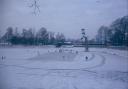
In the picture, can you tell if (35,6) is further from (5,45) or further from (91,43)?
(91,43)

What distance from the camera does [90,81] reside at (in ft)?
9.17

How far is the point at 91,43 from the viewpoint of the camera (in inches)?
128

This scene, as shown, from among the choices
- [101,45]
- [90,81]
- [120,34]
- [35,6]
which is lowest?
[90,81]

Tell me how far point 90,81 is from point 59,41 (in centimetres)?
103

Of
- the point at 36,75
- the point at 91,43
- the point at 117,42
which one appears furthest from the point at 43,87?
the point at 117,42

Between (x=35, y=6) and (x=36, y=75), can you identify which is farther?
(x=36, y=75)

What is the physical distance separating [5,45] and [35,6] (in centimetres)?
96

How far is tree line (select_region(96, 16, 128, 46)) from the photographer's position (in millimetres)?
2989

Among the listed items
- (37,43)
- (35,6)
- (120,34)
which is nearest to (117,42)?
(120,34)

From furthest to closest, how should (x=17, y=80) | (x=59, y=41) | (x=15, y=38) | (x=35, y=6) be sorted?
(x=59, y=41)
(x=15, y=38)
(x=17, y=80)
(x=35, y=6)

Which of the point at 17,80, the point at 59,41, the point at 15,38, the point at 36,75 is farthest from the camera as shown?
the point at 59,41

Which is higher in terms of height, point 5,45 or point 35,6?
point 35,6

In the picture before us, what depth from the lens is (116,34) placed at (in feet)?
10.3

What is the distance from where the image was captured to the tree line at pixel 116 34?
9.81ft
